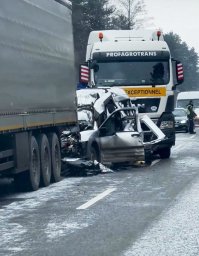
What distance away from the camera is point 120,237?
10320 millimetres

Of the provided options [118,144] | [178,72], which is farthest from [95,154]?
[178,72]

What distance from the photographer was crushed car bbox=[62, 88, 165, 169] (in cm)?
2031

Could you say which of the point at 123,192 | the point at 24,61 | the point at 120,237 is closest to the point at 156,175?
the point at 123,192

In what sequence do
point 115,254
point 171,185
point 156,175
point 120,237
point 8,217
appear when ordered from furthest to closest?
1. point 156,175
2. point 171,185
3. point 8,217
4. point 120,237
5. point 115,254

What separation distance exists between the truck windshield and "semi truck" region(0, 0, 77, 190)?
5.59m

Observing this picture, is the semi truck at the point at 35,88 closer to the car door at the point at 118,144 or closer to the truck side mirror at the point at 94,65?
the car door at the point at 118,144

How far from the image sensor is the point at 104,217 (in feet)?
39.9

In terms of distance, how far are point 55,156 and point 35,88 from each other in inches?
91.7

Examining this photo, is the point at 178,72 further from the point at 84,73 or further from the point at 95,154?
the point at 95,154

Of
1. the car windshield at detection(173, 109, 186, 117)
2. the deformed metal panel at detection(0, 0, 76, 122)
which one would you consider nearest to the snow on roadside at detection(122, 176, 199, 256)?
the deformed metal panel at detection(0, 0, 76, 122)

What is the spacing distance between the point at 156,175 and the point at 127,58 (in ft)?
23.8

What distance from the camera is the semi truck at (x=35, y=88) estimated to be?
14617mm

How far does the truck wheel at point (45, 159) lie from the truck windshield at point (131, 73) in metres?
8.20

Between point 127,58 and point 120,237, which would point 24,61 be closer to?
point 120,237
